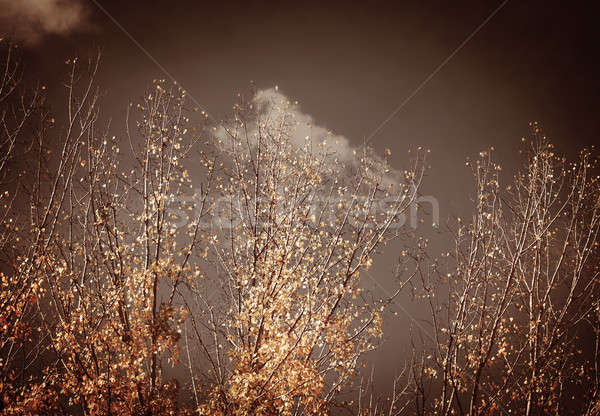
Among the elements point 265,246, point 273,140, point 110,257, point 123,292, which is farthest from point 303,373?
point 273,140

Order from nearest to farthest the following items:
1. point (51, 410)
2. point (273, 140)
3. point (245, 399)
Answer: point (245, 399) < point (51, 410) < point (273, 140)

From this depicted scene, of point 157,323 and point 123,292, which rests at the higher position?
point 123,292

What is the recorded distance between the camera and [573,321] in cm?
913

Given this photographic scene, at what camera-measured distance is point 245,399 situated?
823 centimetres

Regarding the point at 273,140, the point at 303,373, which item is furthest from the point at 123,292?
the point at 273,140

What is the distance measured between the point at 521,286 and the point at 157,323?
34.8 ft

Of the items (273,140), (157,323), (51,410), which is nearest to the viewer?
(157,323)

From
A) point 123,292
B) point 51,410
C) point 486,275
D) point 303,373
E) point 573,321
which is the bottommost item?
point 51,410

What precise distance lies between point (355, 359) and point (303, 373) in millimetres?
1638

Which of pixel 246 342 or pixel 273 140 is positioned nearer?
pixel 246 342

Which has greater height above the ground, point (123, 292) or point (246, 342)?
point (123, 292)

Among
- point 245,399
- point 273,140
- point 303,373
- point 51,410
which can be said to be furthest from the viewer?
point 273,140

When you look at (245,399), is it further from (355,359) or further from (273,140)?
(273,140)

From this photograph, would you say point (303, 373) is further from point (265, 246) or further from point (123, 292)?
point (123, 292)
